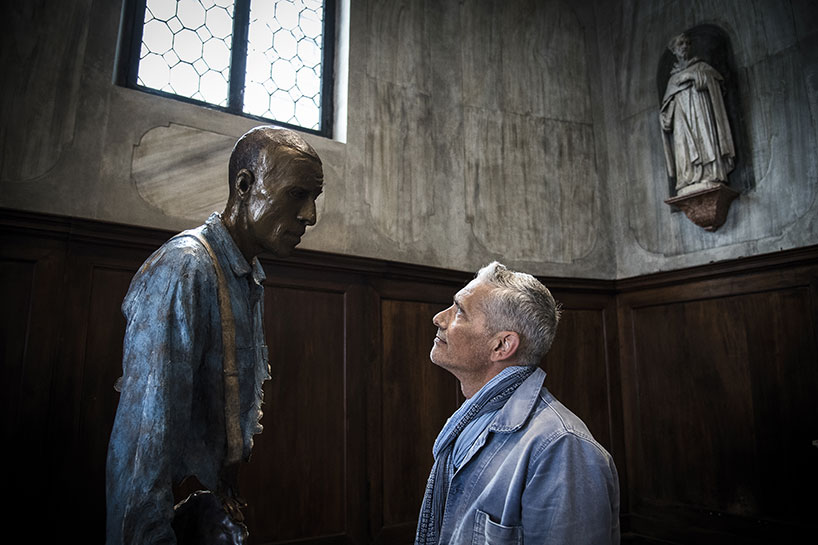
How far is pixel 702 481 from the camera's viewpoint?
510 cm

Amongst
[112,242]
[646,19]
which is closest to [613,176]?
[646,19]

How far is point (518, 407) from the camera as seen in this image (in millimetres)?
1697

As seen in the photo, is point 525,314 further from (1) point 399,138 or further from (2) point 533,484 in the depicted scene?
(1) point 399,138

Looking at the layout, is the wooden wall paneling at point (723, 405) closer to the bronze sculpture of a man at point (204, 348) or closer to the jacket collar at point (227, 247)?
the bronze sculpture of a man at point (204, 348)

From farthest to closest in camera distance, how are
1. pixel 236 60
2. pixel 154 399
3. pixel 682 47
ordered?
pixel 682 47 → pixel 236 60 → pixel 154 399

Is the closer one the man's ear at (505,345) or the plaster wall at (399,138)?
the man's ear at (505,345)

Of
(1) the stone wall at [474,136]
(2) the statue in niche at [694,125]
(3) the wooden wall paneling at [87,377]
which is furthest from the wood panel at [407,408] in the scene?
(2) the statue in niche at [694,125]

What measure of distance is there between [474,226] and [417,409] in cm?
186

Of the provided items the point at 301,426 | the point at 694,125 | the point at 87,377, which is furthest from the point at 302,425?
the point at 694,125

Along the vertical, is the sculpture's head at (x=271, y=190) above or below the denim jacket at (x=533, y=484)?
above

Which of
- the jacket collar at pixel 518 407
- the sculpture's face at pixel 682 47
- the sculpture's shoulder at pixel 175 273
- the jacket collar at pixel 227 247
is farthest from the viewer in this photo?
the sculpture's face at pixel 682 47

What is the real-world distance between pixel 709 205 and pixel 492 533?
468cm

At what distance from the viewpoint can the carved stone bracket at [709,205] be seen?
16.9ft

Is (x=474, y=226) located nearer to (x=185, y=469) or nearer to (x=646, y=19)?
(x=646, y=19)
